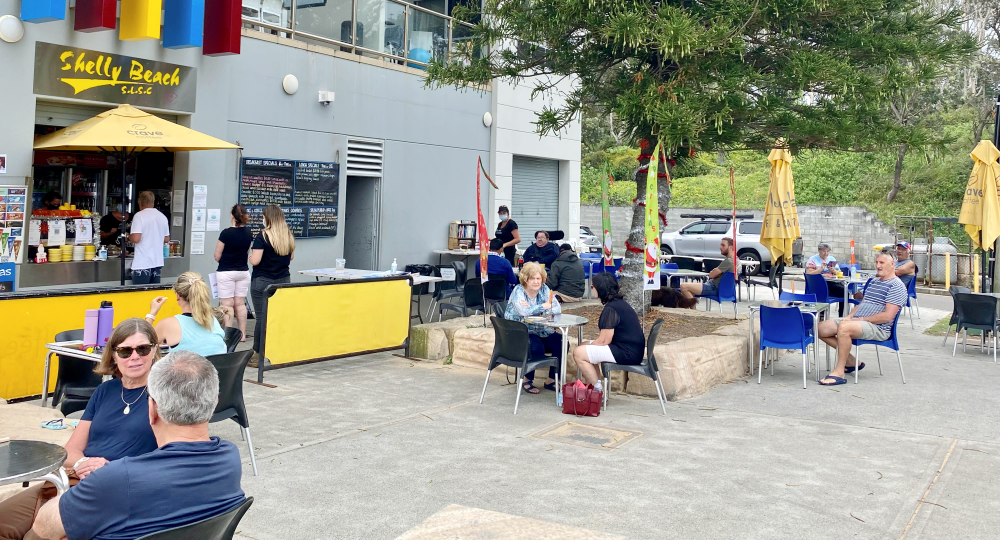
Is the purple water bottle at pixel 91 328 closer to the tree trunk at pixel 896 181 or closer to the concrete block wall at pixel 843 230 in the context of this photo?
the concrete block wall at pixel 843 230

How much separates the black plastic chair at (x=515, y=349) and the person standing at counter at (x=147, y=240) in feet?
15.6

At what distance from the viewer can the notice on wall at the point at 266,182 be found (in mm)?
12055

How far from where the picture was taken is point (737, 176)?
3716 centimetres

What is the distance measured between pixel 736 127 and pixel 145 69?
713 cm

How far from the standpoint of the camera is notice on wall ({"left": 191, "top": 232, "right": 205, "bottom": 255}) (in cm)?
1144

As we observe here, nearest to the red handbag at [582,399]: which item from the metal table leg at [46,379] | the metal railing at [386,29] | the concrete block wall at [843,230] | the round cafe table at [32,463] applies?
the metal table leg at [46,379]

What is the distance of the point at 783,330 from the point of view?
9.13m

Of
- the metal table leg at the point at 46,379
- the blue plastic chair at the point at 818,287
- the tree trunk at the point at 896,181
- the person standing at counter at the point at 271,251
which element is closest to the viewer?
the metal table leg at the point at 46,379

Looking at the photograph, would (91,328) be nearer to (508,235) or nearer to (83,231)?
(83,231)

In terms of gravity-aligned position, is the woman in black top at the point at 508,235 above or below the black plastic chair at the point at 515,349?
above

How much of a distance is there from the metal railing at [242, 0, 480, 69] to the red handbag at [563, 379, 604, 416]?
5.48 m

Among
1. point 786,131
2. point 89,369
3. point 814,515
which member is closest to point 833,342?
point 786,131

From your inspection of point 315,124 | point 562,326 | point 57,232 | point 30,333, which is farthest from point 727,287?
point 30,333

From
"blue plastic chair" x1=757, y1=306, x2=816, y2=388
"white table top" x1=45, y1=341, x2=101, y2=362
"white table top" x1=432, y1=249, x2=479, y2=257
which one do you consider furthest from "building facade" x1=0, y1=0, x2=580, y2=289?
"blue plastic chair" x1=757, y1=306, x2=816, y2=388
